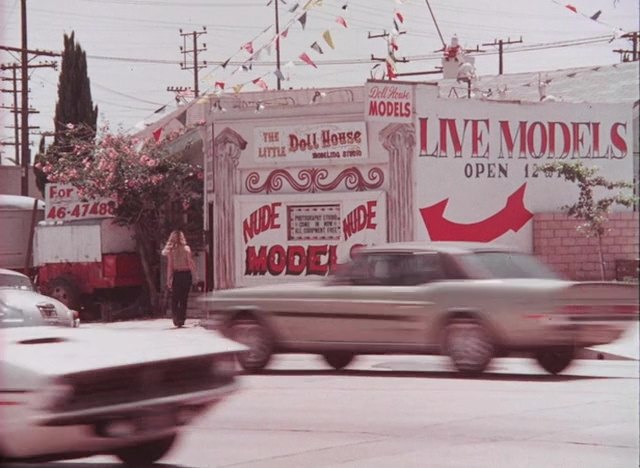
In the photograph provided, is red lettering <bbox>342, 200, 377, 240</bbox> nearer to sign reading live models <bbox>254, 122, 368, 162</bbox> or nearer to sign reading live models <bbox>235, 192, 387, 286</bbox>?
sign reading live models <bbox>235, 192, 387, 286</bbox>

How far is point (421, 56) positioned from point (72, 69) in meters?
1.15

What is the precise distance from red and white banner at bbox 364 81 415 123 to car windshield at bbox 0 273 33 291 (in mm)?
1483

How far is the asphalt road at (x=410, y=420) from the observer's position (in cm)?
528

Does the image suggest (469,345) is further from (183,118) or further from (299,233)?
(183,118)

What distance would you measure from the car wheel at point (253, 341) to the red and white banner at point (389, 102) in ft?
3.58

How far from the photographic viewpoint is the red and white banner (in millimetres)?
4293

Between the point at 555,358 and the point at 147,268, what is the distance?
16.9ft

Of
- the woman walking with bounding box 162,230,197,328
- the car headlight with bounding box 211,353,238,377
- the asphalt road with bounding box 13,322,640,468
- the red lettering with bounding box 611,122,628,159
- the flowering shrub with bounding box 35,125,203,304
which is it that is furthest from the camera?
the asphalt road with bounding box 13,322,640,468

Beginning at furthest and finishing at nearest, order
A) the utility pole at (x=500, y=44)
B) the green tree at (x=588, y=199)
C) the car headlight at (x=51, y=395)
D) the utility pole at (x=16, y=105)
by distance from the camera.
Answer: the green tree at (x=588, y=199), the utility pole at (x=500, y=44), the car headlight at (x=51, y=395), the utility pole at (x=16, y=105)

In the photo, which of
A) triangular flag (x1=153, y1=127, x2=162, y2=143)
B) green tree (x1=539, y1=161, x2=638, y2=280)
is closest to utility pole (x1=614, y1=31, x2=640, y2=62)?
green tree (x1=539, y1=161, x2=638, y2=280)

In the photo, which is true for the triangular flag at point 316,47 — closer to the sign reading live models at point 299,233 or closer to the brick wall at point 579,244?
the sign reading live models at point 299,233

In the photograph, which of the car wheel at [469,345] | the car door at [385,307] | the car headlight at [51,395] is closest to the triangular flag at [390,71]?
the car headlight at [51,395]

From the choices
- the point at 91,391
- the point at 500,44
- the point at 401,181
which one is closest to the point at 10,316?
the point at 91,391

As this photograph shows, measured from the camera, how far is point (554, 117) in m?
4.82
